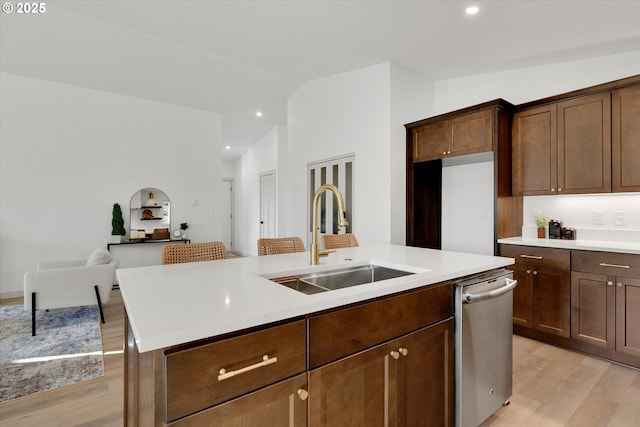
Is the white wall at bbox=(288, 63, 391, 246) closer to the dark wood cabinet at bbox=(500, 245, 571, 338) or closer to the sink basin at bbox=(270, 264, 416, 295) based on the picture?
the dark wood cabinet at bbox=(500, 245, 571, 338)

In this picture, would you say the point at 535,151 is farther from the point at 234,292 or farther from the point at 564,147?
the point at 234,292

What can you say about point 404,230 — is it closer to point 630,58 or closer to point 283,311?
point 630,58

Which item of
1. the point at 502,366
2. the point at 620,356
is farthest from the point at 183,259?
the point at 620,356

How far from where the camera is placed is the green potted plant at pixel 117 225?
16.1ft

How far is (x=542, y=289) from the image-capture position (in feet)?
9.11

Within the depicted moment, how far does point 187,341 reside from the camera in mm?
776

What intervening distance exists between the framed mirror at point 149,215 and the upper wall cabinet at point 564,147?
5260 mm

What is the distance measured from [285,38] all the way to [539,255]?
3272mm

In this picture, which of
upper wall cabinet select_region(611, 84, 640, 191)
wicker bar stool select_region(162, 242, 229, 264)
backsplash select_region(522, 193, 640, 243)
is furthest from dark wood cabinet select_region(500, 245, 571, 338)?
wicker bar stool select_region(162, 242, 229, 264)

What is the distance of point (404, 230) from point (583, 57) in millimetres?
2439

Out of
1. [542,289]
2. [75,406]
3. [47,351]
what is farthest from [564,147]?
[47,351]

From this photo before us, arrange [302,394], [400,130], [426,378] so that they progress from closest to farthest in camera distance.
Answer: [302,394] < [426,378] < [400,130]

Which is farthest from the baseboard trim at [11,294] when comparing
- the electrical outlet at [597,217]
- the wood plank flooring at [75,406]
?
the electrical outlet at [597,217]

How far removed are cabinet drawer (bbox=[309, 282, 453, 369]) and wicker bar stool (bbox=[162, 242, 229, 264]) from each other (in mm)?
1151
